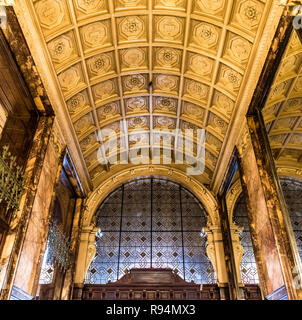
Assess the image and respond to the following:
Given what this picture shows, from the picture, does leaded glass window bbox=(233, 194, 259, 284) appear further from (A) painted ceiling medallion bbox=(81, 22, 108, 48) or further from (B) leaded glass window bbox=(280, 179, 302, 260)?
(A) painted ceiling medallion bbox=(81, 22, 108, 48)

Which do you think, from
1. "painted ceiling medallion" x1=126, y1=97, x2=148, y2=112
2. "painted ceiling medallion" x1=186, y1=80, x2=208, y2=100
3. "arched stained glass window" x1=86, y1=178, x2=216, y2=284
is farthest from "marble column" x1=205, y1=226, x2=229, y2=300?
"painted ceiling medallion" x1=126, y1=97, x2=148, y2=112

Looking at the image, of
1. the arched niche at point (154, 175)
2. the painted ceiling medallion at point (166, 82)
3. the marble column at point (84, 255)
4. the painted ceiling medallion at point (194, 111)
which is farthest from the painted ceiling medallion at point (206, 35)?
Result: the marble column at point (84, 255)

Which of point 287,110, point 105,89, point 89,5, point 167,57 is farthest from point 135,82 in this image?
point 287,110

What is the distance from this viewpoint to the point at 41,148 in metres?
7.51

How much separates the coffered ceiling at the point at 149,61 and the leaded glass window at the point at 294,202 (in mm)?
3805

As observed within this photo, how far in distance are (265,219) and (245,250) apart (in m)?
5.02

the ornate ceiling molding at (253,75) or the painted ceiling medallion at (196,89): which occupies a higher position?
the painted ceiling medallion at (196,89)

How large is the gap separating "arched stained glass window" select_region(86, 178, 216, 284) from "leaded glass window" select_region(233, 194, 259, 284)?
48.5 inches

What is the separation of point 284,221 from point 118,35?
22.6ft

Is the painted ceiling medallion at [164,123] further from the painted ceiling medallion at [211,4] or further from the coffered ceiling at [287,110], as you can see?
→ the painted ceiling medallion at [211,4]

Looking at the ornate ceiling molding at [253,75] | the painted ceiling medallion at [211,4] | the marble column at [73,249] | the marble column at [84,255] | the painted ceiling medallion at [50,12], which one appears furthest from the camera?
the marble column at [84,255]

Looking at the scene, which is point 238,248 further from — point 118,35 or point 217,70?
point 118,35

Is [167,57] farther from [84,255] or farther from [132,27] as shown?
[84,255]

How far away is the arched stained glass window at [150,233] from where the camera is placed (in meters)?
11.2
